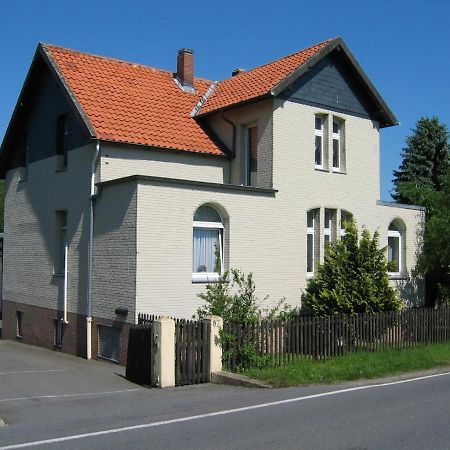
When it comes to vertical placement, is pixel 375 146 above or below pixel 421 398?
above

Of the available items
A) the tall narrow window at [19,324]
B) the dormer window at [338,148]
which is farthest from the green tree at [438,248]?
the tall narrow window at [19,324]

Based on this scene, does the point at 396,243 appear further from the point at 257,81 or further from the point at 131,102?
the point at 131,102

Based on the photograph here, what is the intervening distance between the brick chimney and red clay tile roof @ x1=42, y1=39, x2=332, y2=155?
0.34m

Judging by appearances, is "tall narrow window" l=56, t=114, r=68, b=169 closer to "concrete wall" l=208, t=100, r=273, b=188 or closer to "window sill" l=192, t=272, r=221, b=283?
"concrete wall" l=208, t=100, r=273, b=188

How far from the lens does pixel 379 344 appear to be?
52.8 ft

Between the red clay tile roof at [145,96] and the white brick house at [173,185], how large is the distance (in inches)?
2.4

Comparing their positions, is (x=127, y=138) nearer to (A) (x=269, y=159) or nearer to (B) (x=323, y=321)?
(A) (x=269, y=159)

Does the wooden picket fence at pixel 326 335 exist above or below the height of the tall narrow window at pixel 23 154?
below

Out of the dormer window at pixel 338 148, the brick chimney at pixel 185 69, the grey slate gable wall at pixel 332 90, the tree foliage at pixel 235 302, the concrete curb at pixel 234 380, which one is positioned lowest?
the concrete curb at pixel 234 380

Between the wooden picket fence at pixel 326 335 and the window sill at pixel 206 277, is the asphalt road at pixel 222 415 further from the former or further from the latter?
the window sill at pixel 206 277

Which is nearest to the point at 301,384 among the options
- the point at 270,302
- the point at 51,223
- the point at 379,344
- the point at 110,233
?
the point at 379,344

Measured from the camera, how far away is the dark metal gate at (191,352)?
520 inches

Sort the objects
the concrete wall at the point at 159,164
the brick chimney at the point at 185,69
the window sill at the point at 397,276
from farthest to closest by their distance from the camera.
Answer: the brick chimney at the point at 185,69 < the window sill at the point at 397,276 < the concrete wall at the point at 159,164

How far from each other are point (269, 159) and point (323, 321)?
17.6 feet
